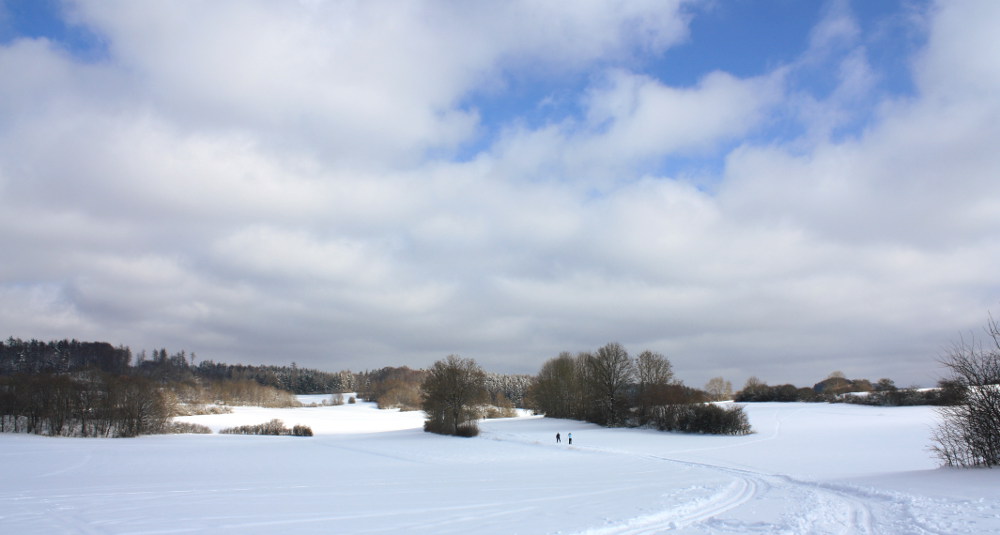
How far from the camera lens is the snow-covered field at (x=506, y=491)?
1223 cm

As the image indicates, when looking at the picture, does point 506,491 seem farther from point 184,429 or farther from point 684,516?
point 184,429

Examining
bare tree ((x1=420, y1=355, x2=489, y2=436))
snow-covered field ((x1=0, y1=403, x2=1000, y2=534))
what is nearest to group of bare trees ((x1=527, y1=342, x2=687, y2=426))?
bare tree ((x1=420, y1=355, x2=489, y2=436))

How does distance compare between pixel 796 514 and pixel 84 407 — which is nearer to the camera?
pixel 796 514

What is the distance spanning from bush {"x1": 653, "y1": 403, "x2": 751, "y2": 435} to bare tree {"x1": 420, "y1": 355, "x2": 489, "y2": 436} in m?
20.3

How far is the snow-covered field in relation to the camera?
12227 mm

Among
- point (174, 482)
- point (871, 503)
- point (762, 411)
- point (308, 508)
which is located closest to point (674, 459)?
point (871, 503)

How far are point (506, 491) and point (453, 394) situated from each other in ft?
135

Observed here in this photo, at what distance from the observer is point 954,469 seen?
65.0 ft

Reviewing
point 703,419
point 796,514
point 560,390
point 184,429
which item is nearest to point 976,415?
point 796,514

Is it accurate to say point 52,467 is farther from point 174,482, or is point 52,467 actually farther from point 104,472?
point 174,482

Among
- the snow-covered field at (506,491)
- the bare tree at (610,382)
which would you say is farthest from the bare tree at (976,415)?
the bare tree at (610,382)

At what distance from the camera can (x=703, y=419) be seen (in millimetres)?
Result: 55219

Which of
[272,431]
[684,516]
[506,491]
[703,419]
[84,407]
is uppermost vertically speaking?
[684,516]

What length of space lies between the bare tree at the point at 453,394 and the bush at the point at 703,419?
20311mm
